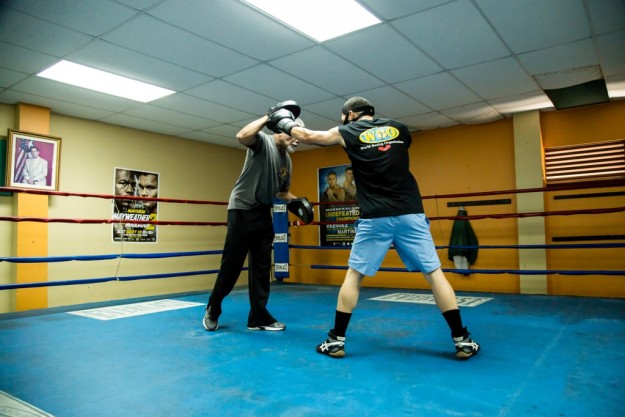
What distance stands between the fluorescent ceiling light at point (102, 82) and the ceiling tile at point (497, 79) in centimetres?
277

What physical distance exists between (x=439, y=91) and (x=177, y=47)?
7.98ft

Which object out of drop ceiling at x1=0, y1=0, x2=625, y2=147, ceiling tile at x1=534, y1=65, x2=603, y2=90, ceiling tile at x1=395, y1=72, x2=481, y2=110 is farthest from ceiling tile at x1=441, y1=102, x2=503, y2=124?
ceiling tile at x1=534, y1=65, x2=603, y2=90

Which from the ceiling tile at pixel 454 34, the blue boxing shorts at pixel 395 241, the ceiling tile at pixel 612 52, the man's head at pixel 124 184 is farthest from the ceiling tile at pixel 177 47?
the ceiling tile at pixel 612 52

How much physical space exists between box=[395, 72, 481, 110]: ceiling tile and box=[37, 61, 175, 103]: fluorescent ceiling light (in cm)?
233

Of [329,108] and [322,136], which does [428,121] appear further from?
[322,136]

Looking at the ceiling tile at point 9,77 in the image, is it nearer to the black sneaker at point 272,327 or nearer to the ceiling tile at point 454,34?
the black sneaker at point 272,327

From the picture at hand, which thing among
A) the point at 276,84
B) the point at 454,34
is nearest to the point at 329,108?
the point at 276,84

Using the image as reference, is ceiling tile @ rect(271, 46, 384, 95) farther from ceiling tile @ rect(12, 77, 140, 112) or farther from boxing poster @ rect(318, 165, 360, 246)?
boxing poster @ rect(318, 165, 360, 246)

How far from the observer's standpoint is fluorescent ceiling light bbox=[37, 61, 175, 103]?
10.8 ft

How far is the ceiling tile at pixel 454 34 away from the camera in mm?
2551

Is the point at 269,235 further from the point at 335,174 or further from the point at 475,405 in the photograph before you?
the point at 335,174

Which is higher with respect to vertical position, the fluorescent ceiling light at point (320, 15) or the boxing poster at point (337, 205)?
the fluorescent ceiling light at point (320, 15)

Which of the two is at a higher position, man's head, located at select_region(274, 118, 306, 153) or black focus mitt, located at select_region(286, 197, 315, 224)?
man's head, located at select_region(274, 118, 306, 153)

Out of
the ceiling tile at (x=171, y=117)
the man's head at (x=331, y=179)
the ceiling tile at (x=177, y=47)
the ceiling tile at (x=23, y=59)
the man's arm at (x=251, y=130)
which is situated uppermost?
the ceiling tile at (x=177, y=47)
